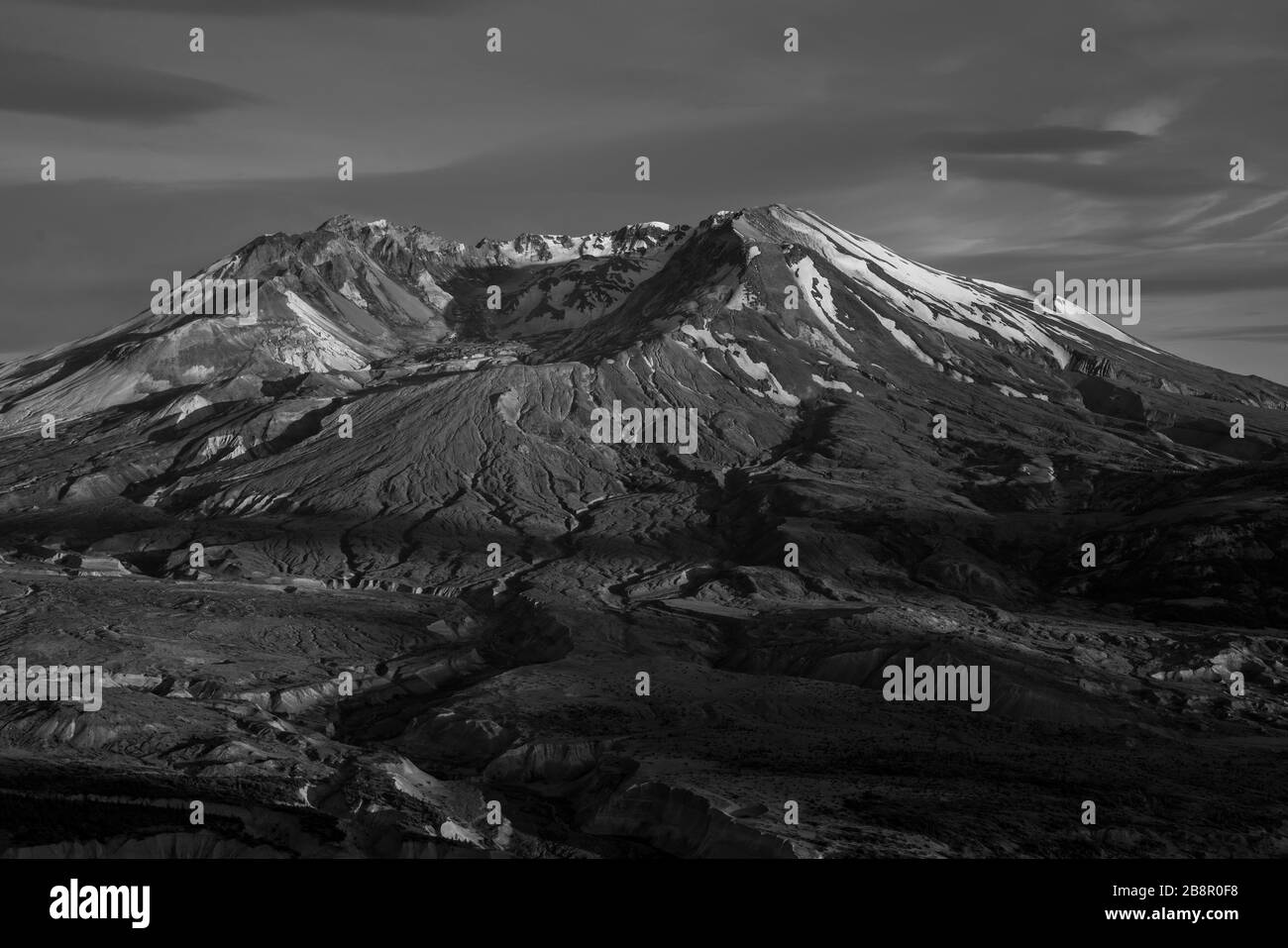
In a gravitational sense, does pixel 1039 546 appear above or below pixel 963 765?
above

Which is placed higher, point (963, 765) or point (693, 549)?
point (693, 549)

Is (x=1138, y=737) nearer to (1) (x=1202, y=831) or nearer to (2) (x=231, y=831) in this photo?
(1) (x=1202, y=831)
